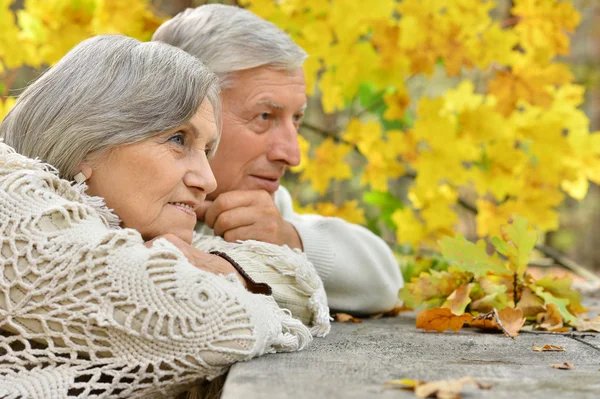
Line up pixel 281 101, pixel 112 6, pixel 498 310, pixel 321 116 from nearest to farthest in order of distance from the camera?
pixel 498 310
pixel 281 101
pixel 112 6
pixel 321 116

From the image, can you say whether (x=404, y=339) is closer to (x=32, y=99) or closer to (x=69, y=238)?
(x=69, y=238)

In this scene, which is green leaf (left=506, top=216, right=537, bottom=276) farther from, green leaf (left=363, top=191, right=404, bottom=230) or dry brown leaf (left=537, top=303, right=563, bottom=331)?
green leaf (left=363, top=191, right=404, bottom=230)

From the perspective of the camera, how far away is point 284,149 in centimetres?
284

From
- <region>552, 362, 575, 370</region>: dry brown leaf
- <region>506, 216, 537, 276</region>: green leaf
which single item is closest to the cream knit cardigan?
<region>552, 362, 575, 370</region>: dry brown leaf

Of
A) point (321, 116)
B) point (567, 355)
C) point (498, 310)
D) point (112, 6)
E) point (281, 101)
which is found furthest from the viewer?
point (321, 116)

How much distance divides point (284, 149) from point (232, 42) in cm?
39

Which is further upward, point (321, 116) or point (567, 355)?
point (567, 355)

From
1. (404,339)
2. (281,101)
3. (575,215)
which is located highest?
(281,101)

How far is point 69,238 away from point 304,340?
61 centimetres

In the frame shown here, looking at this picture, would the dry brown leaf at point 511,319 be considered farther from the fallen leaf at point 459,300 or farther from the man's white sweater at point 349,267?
the man's white sweater at point 349,267

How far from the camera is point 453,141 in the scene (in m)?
3.51

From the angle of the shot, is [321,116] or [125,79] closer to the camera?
[125,79]

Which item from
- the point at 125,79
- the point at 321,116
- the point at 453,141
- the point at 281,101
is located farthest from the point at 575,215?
the point at 125,79

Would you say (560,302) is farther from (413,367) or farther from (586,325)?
(413,367)
